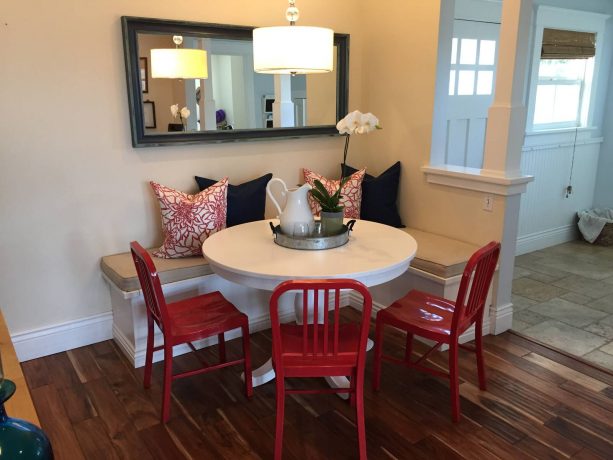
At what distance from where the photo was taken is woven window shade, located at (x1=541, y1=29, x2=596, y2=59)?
4430 mm

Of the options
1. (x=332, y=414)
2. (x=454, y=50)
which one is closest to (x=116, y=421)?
(x=332, y=414)

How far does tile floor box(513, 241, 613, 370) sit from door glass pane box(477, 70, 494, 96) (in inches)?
59.6

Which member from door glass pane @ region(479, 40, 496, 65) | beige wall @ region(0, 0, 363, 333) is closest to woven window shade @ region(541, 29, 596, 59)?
door glass pane @ region(479, 40, 496, 65)

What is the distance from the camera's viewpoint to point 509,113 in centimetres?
285

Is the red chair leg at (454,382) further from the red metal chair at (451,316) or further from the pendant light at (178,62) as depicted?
the pendant light at (178,62)

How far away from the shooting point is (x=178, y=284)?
2836mm

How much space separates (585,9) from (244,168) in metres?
3.53

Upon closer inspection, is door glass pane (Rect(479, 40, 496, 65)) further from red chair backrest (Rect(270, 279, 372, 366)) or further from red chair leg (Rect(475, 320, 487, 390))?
red chair backrest (Rect(270, 279, 372, 366))

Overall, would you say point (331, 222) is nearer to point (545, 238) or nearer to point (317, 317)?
point (317, 317)

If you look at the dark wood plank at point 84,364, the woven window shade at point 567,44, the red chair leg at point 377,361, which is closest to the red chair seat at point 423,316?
the red chair leg at point 377,361

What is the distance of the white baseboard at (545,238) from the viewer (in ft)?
15.6

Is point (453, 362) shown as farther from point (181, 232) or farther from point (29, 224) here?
point (29, 224)

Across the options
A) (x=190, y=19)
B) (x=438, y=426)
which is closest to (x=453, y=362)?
(x=438, y=426)

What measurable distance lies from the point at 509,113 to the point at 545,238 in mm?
2520
